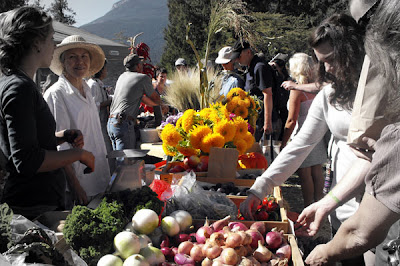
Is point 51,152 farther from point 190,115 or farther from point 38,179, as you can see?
point 190,115

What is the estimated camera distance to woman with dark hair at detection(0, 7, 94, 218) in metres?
1.60

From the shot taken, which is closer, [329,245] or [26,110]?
[329,245]

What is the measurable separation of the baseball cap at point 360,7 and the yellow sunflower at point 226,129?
1.51m

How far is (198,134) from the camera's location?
2816 millimetres

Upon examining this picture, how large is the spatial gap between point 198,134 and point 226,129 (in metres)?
0.22

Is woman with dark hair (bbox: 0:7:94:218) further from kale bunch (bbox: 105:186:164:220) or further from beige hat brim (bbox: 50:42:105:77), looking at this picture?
beige hat brim (bbox: 50:42:105:77)

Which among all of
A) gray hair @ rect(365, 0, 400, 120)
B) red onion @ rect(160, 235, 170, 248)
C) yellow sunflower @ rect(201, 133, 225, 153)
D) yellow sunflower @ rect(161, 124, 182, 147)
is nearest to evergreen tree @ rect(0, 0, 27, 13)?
yellow sunflower @ rect(161, 124, 182, 147)

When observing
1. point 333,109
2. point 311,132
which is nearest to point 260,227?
point 311,132

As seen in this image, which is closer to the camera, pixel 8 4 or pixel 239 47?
pixel 239 47

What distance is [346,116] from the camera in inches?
72.4

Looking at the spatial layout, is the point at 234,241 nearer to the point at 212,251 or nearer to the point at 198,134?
the point at 212,251

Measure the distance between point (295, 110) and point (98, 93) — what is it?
2735 millimetres

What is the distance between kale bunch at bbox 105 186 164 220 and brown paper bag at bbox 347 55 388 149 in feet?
2.98

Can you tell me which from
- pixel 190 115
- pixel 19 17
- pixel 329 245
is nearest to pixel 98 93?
pixel 190 115
